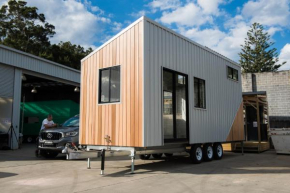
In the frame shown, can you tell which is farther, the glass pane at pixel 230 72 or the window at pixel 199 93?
the glass pane at pixel 230 72

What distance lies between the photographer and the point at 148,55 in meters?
8.09

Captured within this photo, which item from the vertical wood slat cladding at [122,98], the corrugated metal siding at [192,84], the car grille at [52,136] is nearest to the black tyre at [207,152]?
the corrugated metal siding at [192,84]


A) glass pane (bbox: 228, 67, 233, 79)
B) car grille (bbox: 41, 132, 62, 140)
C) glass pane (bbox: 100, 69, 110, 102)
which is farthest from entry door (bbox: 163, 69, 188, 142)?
car grille (bbox: 41, 132, 62, 140)

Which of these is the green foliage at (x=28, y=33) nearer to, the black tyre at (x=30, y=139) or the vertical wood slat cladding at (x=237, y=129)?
the black tyre at (x=30, y=139)

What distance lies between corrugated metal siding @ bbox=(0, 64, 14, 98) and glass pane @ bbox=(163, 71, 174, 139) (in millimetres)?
10321

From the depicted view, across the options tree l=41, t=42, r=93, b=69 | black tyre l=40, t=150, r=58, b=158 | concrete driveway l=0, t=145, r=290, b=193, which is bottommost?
concrete driveway l=0, t=145, r=290, b=193

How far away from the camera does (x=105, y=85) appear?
895 centimetres

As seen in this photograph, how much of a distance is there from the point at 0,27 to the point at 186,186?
131 feet

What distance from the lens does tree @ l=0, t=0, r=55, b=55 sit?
38500mm

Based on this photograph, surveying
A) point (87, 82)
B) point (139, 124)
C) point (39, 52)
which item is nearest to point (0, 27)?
point (39, 52)

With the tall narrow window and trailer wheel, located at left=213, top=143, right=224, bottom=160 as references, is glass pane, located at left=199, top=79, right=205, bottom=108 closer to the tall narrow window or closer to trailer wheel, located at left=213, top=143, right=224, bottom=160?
the tall narrow window

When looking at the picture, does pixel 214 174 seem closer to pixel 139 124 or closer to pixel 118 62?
pixel 139 124

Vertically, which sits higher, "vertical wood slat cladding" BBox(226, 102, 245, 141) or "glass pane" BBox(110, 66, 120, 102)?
"glass pane" BBox(110, 66, 120, 102)

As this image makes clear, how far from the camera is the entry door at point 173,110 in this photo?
9.08m
